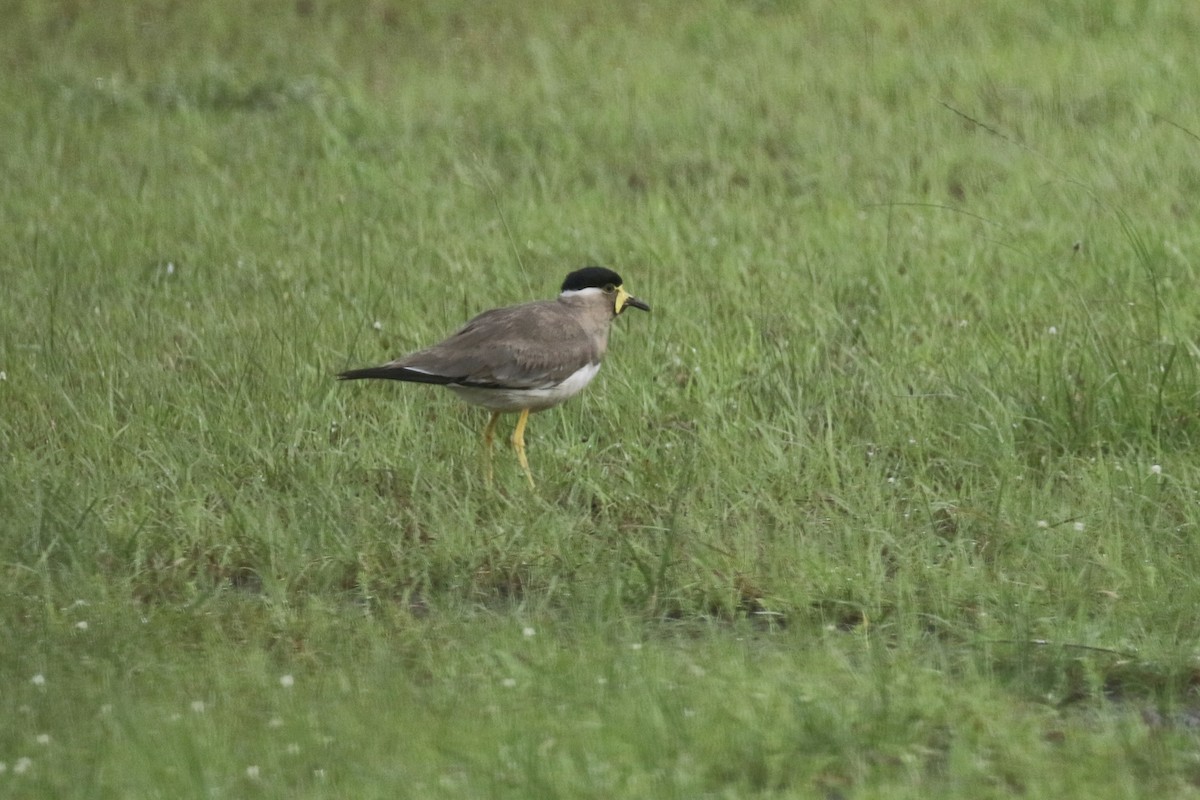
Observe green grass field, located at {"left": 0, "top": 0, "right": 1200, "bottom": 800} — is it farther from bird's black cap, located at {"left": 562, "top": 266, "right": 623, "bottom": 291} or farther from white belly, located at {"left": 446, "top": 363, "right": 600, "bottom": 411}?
bird's black cap, located at {"left": 562, "top": 266, "right": 623, "bottom": 291}

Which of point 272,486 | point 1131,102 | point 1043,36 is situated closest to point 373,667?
point 272,486

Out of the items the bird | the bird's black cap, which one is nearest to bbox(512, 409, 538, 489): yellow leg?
the bird

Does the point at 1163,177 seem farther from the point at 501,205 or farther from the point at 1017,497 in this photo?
the point at 1017,497

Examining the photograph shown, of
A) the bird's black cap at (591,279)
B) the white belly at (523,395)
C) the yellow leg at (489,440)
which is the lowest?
the yellow leg at (489,440)

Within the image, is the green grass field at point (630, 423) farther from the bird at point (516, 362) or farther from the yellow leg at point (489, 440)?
the bird at point (516, 362)

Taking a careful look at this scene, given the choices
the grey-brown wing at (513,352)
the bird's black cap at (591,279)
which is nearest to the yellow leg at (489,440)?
the grey-brown wing at (513,352)

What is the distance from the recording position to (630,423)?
7.42 metres

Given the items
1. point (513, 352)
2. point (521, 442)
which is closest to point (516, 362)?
point (513, 352)

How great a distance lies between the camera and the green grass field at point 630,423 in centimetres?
472

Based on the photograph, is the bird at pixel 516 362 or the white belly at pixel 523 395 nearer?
the bird at pixel 516 362

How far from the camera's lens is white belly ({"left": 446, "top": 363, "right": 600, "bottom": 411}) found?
22.9 feet

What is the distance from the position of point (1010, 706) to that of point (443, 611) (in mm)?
1871

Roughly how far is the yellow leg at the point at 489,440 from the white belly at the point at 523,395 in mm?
70

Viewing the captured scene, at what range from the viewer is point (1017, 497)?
6516 millimetres
